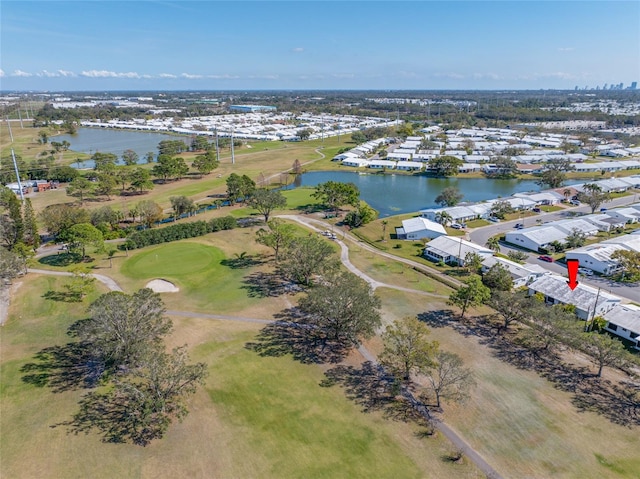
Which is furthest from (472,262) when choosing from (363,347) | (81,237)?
(81,237)

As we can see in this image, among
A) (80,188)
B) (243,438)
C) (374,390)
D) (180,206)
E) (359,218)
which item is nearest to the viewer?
(243,438)

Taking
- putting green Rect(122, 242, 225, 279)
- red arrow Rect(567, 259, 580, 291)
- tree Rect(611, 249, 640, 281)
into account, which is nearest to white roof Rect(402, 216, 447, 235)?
red arrow Rect(567, 259, 580, 291)

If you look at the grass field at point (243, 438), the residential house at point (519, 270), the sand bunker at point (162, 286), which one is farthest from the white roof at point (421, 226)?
the grass field at point (243, 438)

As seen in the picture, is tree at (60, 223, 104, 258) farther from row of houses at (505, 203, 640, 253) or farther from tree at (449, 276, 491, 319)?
row of houses at (505, 203, 640, 253)

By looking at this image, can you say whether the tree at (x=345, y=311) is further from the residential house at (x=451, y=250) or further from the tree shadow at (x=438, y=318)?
the residential house at (x=451, y=250)

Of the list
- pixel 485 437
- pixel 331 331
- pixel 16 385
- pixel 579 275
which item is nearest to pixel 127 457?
pixel 16 385

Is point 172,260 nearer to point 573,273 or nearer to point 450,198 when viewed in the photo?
point 573,273
